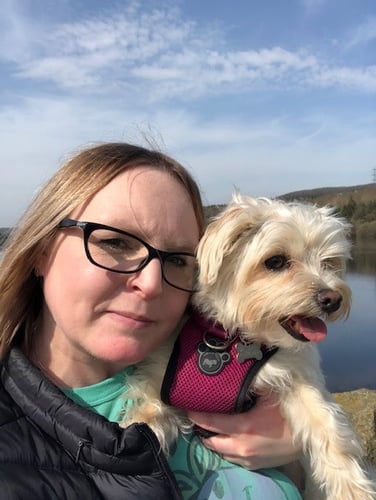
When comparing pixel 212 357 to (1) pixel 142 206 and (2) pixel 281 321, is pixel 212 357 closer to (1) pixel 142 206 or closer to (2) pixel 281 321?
(2) pixel 281 321

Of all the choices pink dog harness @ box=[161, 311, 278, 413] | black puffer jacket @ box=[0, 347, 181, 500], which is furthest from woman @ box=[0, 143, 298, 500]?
pink dog harness @ box=[161, 311, 278, 413]

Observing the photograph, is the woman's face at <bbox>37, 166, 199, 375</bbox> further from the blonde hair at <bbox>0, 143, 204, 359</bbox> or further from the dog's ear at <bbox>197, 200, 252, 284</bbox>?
the dog's ear at <bbox>197, 200, 252, 284</bbox>

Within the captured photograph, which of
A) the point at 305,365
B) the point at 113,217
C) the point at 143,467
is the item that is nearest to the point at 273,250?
the point at 305,365

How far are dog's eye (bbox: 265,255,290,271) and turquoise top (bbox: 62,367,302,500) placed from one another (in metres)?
1.11

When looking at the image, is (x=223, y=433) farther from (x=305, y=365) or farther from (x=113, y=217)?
(x=113, y=217)

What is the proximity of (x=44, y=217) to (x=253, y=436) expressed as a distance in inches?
61.8

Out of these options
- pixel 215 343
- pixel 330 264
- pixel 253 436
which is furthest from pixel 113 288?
pixel 330 264

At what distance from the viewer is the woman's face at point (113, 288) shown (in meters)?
2.37

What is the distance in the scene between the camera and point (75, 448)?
83.9 inches

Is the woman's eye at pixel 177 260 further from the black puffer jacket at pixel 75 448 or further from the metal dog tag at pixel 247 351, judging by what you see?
the black puffer jacket at pixel 75 448

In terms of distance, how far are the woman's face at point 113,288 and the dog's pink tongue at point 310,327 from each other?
83 centimetres

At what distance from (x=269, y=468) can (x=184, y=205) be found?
1.49m

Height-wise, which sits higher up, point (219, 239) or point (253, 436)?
point (219, 239)

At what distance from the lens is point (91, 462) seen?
83.9 inches
